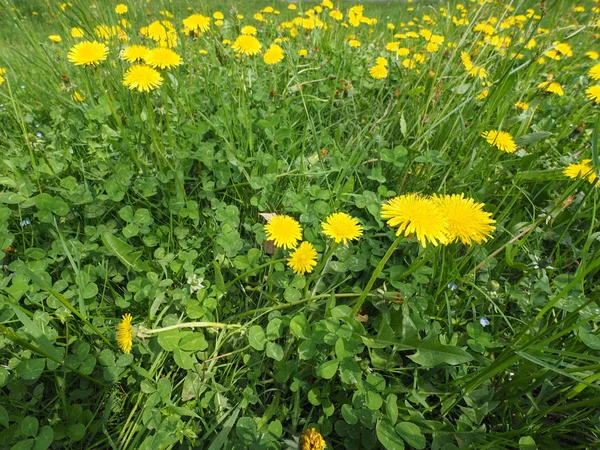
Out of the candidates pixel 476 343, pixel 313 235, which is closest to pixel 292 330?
pixel 313 235


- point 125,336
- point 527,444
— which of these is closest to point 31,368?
point 125,336

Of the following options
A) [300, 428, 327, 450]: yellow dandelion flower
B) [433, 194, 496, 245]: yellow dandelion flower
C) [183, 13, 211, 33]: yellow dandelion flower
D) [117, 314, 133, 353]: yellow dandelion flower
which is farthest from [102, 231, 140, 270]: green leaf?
[183, 13, 211, 33]: yellow dandelion flower

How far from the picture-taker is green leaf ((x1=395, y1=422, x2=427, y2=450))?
0.92m

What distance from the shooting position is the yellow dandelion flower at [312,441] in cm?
96

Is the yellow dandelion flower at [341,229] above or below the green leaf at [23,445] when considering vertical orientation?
above

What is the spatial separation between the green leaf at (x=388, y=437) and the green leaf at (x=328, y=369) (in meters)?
0.18

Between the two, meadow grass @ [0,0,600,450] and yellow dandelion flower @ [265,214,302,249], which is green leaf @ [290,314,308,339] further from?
yellow dandelion flower @ [265,214,302,249]

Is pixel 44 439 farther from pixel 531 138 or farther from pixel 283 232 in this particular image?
pixel 531 138

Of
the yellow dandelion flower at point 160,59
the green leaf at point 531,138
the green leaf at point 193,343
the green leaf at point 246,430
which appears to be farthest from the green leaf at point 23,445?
the green leaf at point 531,138

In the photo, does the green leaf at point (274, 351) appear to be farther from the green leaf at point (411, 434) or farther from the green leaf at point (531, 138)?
the green leaf at point (531, 138)

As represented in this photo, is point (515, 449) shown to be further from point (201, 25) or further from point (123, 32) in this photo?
point (123, 32)

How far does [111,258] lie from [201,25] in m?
1.39

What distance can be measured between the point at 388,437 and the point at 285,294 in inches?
20.7

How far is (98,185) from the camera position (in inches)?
61.2
